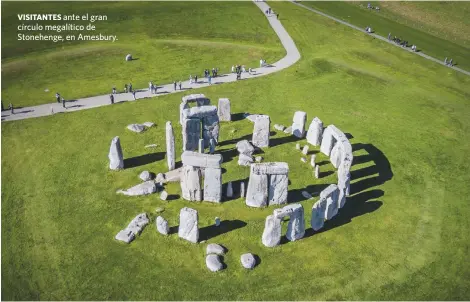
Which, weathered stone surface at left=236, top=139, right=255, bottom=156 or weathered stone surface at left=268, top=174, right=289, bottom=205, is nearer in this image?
weathered stone surface at left=268, top=174, right=289, bottom=205

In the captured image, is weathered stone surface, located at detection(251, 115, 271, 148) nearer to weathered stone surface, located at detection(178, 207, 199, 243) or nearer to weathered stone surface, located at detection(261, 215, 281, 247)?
weathered stone surface, located at detection(261, 215, 281, 247)

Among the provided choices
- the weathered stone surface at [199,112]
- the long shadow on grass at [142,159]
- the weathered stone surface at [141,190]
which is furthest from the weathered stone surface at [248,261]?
the weathered stone surface at [199,112]

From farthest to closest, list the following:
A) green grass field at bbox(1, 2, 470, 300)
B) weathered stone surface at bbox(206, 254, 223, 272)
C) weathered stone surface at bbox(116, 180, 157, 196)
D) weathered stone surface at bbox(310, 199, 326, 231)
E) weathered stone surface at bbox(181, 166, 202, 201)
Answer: weathered stone surface at bbox(116, 180, 157, 196) → weathered stone surface at bbox(181, 166, 202, 201) → weathered stone surface at bbox(310, 199, 326, 231) → weathered stone surface at bbox(206, 254, 223, 272) → green grass field at bbox(1, 2, 470, 300)

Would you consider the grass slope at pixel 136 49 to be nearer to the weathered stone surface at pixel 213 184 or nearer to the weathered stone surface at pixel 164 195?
the weathered stone surface at pixel 164 195

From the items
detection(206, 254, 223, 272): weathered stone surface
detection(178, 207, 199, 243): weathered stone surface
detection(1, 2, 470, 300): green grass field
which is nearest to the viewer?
detection(1, 2, 470, 300): green grass field

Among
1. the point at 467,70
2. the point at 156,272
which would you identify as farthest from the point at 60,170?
the point at 467,70

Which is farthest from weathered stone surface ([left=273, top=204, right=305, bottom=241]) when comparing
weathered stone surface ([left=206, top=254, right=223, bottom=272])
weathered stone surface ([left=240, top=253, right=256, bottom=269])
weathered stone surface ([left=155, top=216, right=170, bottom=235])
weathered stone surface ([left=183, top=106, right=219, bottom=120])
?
weathered stone surface ([left=183, top=106, right=219, bottom=120])
